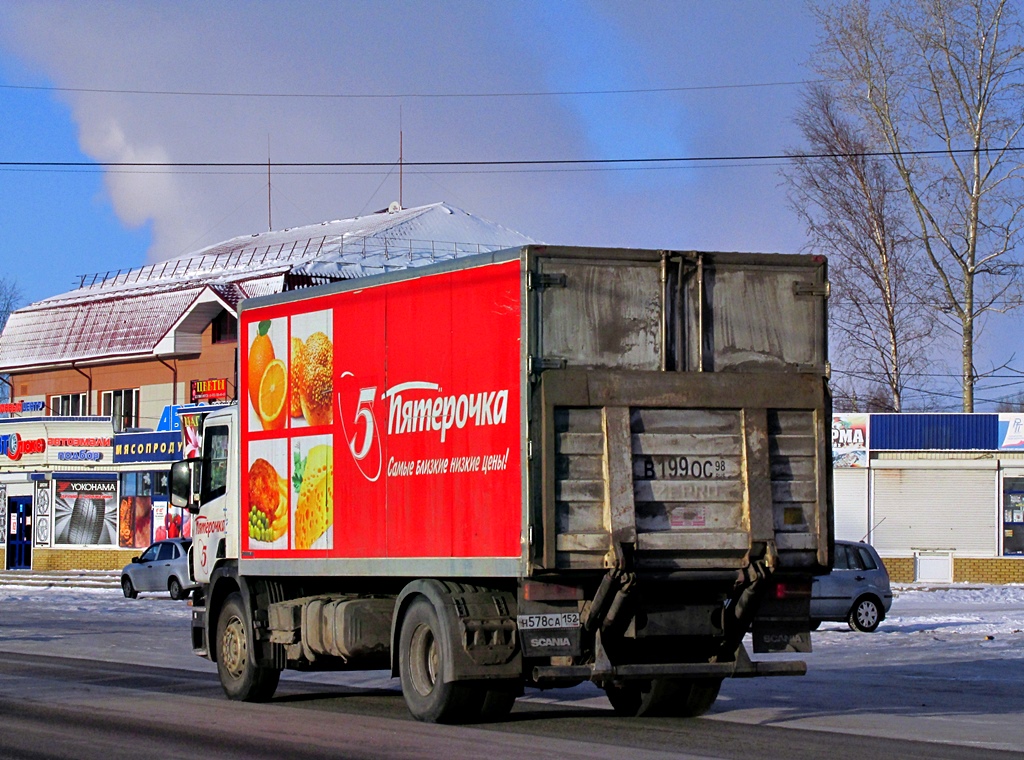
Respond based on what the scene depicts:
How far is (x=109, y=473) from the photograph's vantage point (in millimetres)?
54219

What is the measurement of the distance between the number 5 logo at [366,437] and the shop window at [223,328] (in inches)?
1775

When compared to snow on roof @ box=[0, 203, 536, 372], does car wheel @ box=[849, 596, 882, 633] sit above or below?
below

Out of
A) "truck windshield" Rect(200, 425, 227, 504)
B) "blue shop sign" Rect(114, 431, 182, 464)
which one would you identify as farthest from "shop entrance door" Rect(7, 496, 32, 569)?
"truck windshield" Rect(200, 425, 227, 504)

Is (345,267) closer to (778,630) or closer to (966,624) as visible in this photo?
(966,624)

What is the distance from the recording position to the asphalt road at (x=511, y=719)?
1091 cm

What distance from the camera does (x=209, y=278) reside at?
2477 inches

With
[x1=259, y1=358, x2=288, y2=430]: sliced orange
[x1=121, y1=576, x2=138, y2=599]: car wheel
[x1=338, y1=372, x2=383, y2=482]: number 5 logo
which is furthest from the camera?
[x1=121, y1=576, x2=138, y2=599]: car wheel

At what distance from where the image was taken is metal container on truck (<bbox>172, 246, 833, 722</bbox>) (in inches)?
436

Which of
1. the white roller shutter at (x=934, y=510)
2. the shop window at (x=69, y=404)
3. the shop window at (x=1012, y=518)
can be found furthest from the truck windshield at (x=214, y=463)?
the shop window at (x=69, y=404)

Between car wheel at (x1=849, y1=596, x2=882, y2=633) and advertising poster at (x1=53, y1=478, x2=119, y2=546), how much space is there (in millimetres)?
35355

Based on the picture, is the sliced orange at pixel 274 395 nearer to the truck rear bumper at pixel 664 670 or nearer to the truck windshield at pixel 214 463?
the truck windshield at pixel 214 463

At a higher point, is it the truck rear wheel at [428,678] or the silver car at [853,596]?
the truck rear wheel at [428,678]

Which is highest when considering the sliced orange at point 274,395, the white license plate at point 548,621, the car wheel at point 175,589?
the sliced orange at point 274,395

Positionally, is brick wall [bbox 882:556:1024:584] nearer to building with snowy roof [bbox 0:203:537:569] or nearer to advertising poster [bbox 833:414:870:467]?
advertising poster [bbox 833:414:870:467]
